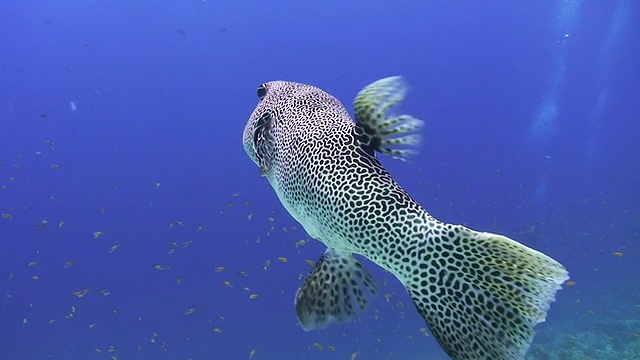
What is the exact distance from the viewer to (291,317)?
23172mm

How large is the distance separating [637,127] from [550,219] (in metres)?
21.6

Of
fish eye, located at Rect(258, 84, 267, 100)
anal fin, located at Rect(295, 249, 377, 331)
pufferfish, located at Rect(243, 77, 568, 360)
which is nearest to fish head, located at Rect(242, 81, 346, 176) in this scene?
pufferfish, located at Rect(243, 77, 568, 360)

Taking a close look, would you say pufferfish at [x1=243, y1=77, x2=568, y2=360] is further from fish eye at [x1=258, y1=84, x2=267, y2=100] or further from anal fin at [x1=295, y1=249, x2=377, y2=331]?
fish eye at [x1=258, y1=84, x2=267, y2=100]

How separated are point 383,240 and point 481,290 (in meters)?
0.53

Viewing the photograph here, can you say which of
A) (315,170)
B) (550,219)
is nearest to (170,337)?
(315,170)

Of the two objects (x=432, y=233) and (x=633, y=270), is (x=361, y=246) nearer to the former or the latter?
Result: (x=432, y=233)

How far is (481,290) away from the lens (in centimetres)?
244

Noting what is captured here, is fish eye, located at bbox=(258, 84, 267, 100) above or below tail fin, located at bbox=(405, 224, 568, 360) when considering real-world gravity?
above

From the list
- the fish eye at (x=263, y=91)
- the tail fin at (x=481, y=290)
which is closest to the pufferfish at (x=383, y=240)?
the tail fin at (x=481, y=290)

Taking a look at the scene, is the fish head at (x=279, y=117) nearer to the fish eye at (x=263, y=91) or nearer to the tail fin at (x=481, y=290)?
the fish eye at (x=263, y=91)

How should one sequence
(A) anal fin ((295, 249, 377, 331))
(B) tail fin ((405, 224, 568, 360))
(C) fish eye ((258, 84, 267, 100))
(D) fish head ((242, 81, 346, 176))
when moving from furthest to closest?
(C) fish eye ((258, 84, 267, 100)) < (D) fish head ((242, 81, 346, 176)) < (A) anal fin ((295, 249, 377, 331)) < (B) tail fin ((405, 224, 568, 360))

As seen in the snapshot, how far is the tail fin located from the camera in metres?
2.34

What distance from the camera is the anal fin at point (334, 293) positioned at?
3148mm

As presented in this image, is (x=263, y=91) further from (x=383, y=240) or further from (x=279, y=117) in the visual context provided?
(x=383, y=240)
